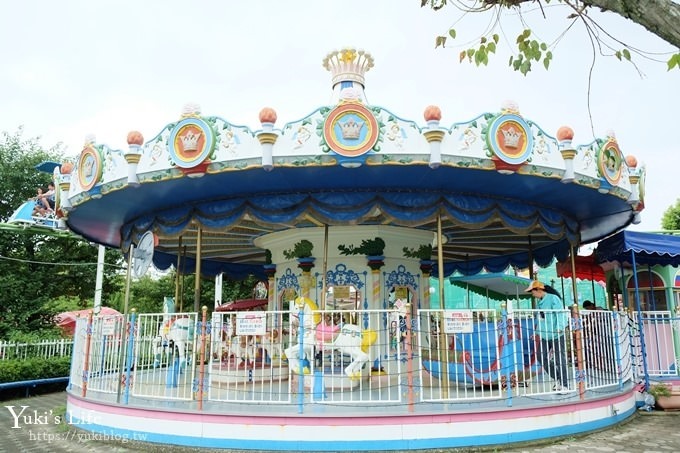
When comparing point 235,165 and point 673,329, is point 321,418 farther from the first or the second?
point 673,329

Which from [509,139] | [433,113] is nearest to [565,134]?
[509,139]

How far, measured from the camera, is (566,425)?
6.82 m

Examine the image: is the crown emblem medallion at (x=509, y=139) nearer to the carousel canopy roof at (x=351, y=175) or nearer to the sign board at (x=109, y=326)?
the carousel canopy roof at (x=351, y=175)

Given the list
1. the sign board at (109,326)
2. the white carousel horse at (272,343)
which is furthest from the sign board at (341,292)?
the sign board at (109,326)

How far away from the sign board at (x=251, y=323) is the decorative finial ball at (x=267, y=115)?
248cm

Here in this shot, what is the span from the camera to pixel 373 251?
971 centimetres

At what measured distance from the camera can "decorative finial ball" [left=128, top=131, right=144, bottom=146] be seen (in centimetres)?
770

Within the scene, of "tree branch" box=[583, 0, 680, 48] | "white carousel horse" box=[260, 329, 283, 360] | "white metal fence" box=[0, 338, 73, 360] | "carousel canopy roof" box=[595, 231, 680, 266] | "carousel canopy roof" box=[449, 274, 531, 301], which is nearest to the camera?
"tree branch" box=[583, 0, 680, 48]

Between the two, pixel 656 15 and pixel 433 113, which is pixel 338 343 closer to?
pixel 433 113

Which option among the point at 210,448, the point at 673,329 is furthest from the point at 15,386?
the point at 673,329

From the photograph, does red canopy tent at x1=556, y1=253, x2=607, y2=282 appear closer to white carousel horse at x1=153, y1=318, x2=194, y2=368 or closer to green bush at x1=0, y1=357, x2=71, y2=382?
white carousel horse at x1=153, y1=318, x2=194, y2=368

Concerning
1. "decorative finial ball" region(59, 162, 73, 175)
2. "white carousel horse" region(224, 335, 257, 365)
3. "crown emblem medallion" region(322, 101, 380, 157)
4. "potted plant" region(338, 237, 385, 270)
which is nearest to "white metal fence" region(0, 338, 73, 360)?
"decorative finial ball" region(59, 162, 73, 175)

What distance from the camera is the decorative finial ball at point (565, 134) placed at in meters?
7.63

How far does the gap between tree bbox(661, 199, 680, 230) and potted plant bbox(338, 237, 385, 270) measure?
22.0 meters
